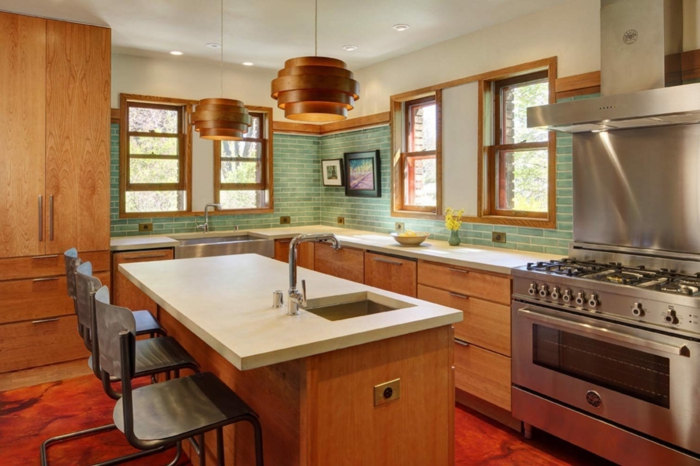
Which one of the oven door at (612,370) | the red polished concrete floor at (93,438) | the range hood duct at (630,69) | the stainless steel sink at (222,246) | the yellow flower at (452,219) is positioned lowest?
the red polished concrete floor at (93,438)

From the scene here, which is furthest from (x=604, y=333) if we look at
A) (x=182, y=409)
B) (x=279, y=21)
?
(x=279, y=21)

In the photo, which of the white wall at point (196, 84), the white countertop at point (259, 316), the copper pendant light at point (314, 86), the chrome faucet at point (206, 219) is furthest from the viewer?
the chrome faucet at point (206, 219)

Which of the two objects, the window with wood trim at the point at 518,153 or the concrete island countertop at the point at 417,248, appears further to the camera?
the window with wood trim at the point at 518,153

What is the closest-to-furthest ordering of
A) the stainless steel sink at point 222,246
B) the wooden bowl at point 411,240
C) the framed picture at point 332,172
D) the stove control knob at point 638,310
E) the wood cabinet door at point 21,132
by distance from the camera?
the stove control knob at point 638,310
the wood cabinet door at point 21,132
the wooden bowl at point 411,240
the stainless steel sink at point 222,246
the framed picture at point 332,172

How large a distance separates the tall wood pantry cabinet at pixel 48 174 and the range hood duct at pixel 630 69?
11.2 ft

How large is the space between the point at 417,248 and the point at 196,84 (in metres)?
3.05

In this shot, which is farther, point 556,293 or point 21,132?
point 21,132

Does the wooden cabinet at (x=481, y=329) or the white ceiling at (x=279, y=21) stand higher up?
the white ceiling at (x=279, y=21)

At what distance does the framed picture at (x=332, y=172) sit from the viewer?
6062 mm

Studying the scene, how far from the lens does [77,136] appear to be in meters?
4.14

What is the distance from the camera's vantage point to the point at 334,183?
6.19 meters

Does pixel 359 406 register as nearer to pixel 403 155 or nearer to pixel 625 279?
pixel 625 279

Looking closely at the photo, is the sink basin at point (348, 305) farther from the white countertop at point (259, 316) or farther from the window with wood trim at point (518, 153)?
the window with wood trim at point (518, 153)

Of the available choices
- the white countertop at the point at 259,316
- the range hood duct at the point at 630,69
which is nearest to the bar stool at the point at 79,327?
the white countertop at the point at 259,316
